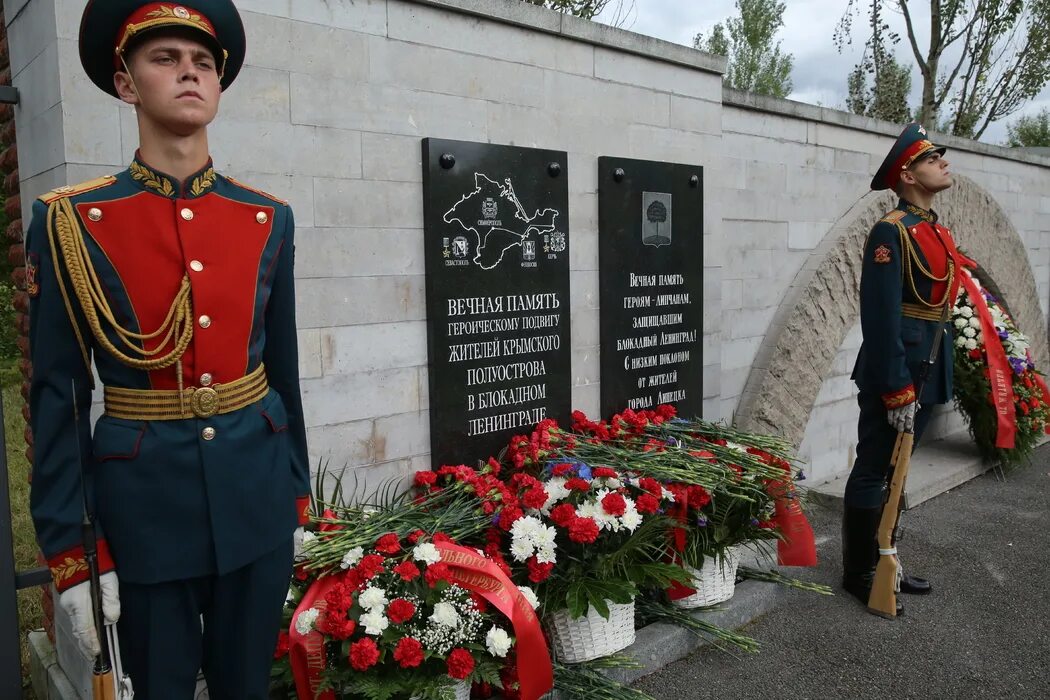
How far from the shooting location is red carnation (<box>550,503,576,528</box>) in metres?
2.68

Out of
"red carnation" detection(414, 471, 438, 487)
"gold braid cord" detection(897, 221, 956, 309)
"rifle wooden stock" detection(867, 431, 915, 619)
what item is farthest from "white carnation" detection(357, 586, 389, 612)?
"gold braid cord" detection(897, 221, 956, 309)

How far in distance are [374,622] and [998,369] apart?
3.58m

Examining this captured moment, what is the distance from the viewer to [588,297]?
12.3 feet

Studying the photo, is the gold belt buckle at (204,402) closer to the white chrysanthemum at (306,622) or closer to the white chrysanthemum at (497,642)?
the white chrysanthemum at (306,622)

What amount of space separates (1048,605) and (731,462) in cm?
159

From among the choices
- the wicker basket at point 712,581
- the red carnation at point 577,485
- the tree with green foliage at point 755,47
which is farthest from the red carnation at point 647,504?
the tree with green foliage at point 755,47

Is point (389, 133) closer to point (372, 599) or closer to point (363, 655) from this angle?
point (372, 599)

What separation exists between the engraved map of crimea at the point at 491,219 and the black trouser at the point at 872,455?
1652 mm

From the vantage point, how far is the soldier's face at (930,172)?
3.51 m

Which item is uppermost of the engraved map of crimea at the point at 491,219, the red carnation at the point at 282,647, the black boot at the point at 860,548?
the engraved map of crimea at the point at 491,219

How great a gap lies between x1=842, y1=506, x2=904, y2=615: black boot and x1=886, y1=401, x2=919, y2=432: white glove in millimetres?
425

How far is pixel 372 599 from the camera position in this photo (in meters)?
2.30

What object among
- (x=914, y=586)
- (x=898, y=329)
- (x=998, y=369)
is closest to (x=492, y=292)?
(x=898, y=329)

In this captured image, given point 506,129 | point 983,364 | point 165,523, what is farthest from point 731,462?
point 983,364
